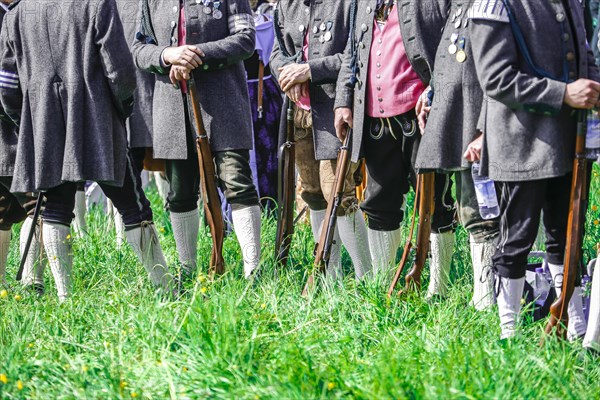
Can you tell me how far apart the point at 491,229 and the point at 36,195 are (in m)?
2.71

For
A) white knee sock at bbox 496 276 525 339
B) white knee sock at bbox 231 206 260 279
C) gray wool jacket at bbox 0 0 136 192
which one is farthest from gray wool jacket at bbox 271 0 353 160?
white knee sock at bbox 496 276 525 339

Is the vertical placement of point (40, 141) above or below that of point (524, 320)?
above

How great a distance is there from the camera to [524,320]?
4.96 m

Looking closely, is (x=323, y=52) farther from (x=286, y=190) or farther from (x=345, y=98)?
(x=286, y=190)

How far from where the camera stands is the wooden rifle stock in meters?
6.32

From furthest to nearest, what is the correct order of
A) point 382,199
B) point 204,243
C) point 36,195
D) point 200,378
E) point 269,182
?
1. point 269,182
2. point 204,243
3. point 36,195
4. point 382,199
5. point 200,378

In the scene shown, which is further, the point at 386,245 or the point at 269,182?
the point at 269,182

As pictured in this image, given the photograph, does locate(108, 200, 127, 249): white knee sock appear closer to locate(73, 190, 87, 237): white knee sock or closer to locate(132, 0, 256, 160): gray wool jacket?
locate(73, 190, 87, 237): white knee sock

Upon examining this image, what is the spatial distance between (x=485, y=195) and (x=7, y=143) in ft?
9.45

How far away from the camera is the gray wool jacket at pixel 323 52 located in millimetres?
5961

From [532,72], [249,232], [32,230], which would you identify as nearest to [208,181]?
[249,232]

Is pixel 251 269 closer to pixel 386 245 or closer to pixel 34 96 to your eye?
pixel 386 245

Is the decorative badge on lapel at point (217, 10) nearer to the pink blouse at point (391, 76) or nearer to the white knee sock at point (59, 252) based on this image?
the pink blouse at point (391, 76)

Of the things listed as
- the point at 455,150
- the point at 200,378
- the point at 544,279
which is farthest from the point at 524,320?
the point at 200,378
